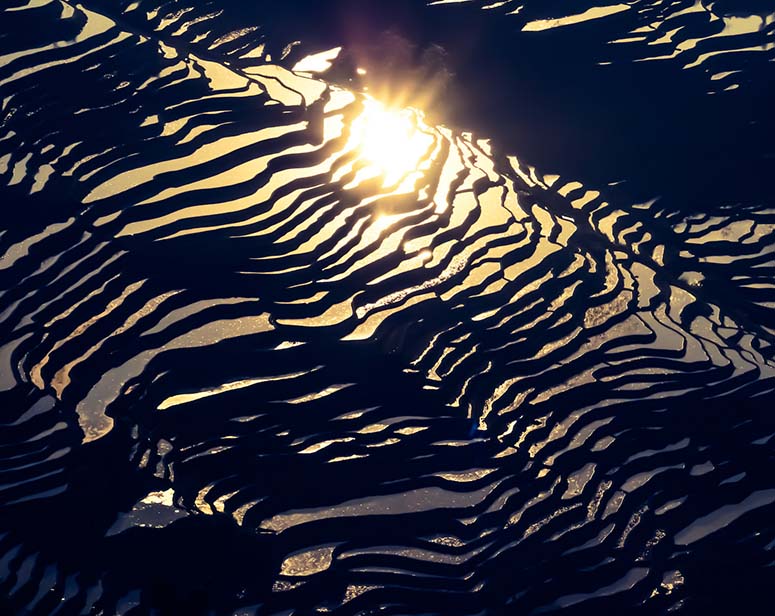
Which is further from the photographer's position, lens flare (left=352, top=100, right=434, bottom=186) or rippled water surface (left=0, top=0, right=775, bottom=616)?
lens flare (left=352, top=100, right=434, bottom=186)

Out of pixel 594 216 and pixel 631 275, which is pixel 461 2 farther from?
pixel 631 275

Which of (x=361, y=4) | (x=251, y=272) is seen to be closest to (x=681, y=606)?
(x=251, y=272)

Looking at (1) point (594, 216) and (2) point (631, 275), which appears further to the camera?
(1) point (594, 216)

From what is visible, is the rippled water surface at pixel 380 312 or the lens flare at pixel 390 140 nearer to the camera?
the rippled water surface at pixel 380 312

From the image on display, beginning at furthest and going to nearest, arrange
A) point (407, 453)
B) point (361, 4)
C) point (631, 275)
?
point (361, 4), point (631, 275), point (407, 453)

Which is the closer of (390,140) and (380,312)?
(380,312)

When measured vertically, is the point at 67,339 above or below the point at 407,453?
above

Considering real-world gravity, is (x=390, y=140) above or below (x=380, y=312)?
above

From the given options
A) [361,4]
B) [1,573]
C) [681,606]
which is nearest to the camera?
[1,573]
